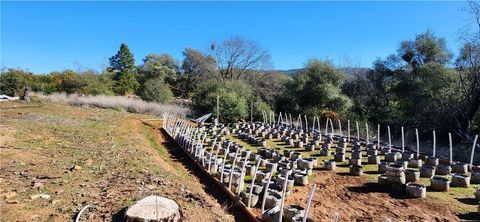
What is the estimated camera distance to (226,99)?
66.8ft

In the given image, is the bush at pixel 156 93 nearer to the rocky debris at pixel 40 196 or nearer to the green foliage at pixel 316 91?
the green foliage at pixel 316 91

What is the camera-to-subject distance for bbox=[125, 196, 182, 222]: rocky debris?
4.15m

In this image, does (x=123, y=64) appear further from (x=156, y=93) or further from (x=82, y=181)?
(x=82, y=181)

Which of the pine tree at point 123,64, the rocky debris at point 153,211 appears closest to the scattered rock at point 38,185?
the rocky debris at point 153,211

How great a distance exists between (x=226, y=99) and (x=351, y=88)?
27.9 ft

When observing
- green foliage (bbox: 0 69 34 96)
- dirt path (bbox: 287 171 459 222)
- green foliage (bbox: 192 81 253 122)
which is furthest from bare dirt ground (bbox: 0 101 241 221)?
green foliage (bbox: 0 69 34 96)

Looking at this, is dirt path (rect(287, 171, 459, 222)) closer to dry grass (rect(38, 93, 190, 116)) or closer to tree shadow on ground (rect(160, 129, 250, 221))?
tree shadow on ground (rect(160, 129, 250, 221))

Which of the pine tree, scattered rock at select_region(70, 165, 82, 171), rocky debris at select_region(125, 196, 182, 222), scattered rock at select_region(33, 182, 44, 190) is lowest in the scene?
rocky debris at select_region(125, 196, 182, 222)

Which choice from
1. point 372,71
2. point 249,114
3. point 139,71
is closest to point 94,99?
point 249,114

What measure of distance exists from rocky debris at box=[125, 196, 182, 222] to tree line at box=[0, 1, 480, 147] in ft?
44.1

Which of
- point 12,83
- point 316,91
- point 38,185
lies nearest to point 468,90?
point 316,91

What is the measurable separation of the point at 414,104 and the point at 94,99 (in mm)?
19618

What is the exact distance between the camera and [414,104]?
56.5 feet

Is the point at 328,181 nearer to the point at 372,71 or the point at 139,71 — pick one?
the point at 372,71
